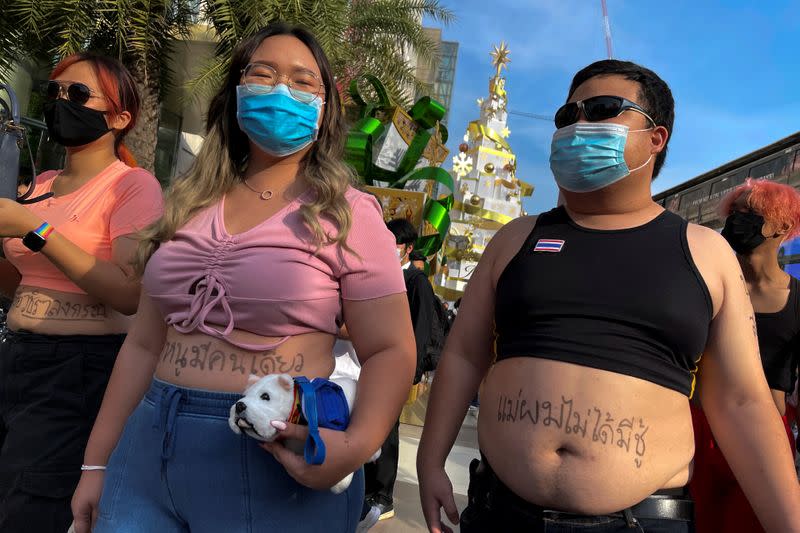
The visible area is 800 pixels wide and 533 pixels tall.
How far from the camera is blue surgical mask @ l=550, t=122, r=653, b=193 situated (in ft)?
6.73

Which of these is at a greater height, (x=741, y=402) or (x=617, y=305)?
(x=617, y=305)

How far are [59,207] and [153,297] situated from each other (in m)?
1.02

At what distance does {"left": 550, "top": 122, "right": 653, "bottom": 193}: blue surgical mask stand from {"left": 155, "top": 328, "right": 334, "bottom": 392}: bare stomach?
0.98 m

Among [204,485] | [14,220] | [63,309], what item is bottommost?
[204,485]

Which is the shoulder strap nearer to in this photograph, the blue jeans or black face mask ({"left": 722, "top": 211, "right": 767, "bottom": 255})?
the blue jeans

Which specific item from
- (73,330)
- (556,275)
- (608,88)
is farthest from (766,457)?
(73,330)

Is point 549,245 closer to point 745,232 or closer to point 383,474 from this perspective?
point 745,232

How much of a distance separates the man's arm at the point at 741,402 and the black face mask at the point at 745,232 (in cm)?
164

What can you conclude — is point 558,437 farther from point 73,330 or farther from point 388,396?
point 73,330

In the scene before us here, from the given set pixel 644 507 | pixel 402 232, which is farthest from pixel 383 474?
pixel 644 507

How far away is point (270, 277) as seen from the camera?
64.7 inches

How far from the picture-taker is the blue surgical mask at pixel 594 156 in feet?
6.73

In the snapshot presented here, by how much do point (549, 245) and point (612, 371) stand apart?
42cm

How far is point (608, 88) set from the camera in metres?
2.11
